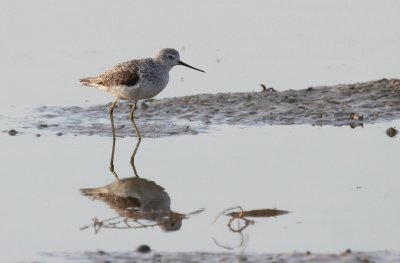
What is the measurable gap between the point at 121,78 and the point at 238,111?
5.78ft

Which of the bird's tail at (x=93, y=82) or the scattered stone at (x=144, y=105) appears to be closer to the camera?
the bird's tail at (x=93, y=82)

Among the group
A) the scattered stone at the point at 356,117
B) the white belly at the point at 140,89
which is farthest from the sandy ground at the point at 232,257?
the scattered stone at the point at 356,117

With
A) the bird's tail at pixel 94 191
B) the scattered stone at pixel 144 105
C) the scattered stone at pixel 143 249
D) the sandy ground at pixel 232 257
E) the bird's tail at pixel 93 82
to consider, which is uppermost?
the bird's tail at pixel 93 82

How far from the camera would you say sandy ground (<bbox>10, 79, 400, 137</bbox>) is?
1406 cm

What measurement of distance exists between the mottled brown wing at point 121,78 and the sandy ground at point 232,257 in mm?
5351

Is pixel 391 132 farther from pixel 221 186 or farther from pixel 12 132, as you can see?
pixel 12 132

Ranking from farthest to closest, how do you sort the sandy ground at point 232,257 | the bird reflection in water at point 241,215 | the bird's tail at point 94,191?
the bird's tail at point 94,191 < the bird reflection in water at point 241,215 < the sandy ground at point 232,257

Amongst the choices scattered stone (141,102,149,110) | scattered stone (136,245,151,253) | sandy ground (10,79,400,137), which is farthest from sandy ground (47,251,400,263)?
scattered stone (141,102,149,110)

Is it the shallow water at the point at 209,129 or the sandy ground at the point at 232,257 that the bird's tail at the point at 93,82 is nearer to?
the shallow water at the point at 209,129

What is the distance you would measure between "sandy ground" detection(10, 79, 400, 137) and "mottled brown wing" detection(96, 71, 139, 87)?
2.12 feet

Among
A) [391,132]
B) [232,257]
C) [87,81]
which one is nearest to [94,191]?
[232,257]

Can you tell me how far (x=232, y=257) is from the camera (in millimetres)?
8633

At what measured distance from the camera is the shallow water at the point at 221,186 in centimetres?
918

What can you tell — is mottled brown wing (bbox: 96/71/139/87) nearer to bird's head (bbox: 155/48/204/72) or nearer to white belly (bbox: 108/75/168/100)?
white belly (bbox: 108/75/168/100)
